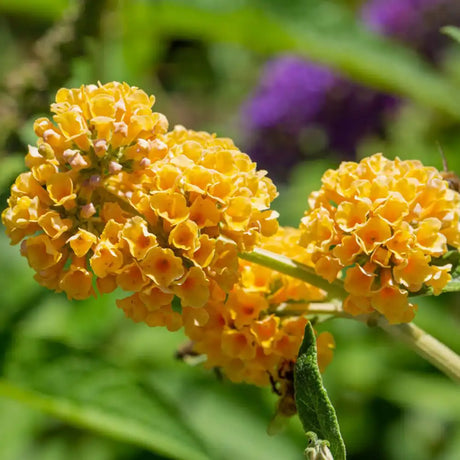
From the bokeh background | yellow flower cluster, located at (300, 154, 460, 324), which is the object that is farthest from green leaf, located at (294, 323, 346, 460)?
the bokeh background

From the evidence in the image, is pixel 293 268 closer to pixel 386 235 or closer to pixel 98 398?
pixel 386 235

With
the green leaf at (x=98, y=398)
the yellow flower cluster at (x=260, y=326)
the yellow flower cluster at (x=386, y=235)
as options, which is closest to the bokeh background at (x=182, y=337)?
the green leaf at (x=98, y=398)

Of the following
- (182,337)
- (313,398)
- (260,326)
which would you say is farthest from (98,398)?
(182,337)

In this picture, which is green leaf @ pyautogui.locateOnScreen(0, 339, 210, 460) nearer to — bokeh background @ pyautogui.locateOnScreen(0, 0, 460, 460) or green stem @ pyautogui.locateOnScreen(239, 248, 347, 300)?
bokeh background @ pyautogui.locateOnScreen(0, 0, 460, 460)

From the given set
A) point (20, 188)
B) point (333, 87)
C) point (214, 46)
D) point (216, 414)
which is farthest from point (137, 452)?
point (214, 46)

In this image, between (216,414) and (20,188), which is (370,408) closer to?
(216,414)

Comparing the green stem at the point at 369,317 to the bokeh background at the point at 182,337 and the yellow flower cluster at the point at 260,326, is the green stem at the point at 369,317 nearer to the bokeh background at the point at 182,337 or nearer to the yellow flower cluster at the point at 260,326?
the yellow flower cluster at the point at 260,326
